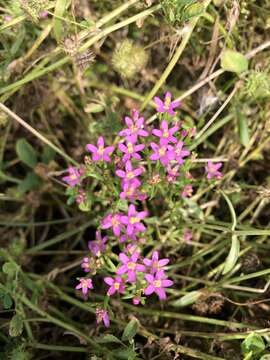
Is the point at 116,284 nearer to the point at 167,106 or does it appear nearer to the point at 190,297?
the point at 190,297

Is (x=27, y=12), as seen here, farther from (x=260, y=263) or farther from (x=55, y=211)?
(x=260, y=263)

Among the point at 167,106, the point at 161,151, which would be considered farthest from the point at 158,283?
the point at 167,106

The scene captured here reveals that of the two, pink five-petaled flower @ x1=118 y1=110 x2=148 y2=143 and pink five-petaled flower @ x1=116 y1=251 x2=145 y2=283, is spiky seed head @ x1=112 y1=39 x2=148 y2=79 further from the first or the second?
pink five-petaled flower @ x1=116 y1=251 x2=145 y2=283

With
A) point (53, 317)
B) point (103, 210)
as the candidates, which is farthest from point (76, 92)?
point (53, 317)

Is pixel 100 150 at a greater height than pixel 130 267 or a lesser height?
greater

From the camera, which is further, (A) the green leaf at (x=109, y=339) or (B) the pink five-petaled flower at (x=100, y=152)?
(B) the pink five-petaled flower at (x=100, y=152)

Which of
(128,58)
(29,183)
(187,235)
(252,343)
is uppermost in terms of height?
(128,58)

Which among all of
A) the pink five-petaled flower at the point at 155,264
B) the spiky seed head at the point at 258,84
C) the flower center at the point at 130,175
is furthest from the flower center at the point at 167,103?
the pink five-petaled flower at the point at 155,264

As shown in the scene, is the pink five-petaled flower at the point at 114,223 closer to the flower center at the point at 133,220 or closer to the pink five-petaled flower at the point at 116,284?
the flower center at the point at 133,220
